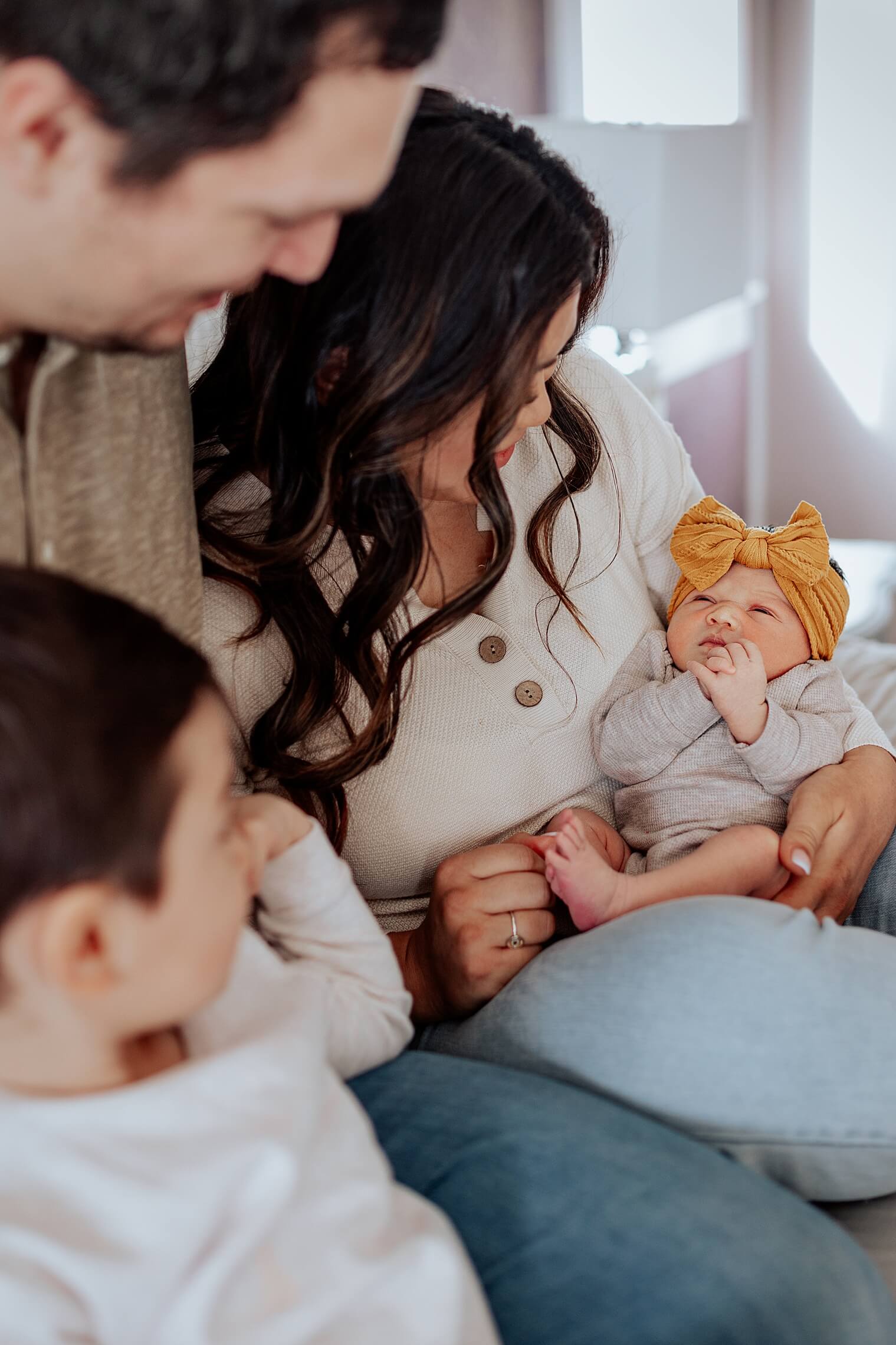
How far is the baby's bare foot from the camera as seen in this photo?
118cm

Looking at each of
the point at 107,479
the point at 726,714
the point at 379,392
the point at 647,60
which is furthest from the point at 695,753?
the point at 647,60

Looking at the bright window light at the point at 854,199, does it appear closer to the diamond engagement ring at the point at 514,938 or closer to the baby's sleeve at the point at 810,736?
the baby's sleeve at the point at 810,736

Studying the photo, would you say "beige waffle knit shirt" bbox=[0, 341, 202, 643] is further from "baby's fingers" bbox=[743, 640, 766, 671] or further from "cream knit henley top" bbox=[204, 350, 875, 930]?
"baby's fingers" bbox=[743, 640, 766, 671]

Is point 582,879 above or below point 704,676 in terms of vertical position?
below

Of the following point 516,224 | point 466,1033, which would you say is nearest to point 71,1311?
point 466,1033

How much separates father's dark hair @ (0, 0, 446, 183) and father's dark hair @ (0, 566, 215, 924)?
0.27 meters

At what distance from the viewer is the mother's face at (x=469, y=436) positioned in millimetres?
1135

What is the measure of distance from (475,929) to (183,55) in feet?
2.55

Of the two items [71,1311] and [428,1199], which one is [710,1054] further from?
[71,1311]

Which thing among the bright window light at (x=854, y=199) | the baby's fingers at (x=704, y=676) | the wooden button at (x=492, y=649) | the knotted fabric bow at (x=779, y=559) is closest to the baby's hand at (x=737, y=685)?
the baby's fingers at (x=704, y=676)

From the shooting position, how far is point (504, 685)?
1296 mm

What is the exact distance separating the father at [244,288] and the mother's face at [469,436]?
0.30 metres

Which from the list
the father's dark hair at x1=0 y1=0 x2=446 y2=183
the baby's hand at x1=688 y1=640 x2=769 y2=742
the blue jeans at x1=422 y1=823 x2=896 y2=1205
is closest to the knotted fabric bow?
the baby's hand at x1=688 y1=640 x2=769 y2=742

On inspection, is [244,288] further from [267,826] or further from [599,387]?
[599,387]
